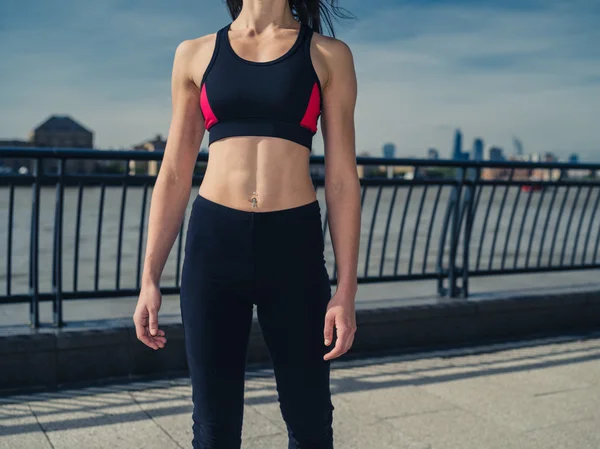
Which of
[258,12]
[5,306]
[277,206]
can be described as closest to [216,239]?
[277,206]

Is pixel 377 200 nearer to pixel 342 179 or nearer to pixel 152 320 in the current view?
pixel 342 179

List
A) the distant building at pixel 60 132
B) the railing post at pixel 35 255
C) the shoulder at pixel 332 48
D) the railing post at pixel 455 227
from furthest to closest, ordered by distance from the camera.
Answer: the distant building at pixel 60 132
the railing post at pixel 455 227
the railing post at pixel 35 255
the shoulder at pixel 332 48

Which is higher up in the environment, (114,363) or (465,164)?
(465,164)

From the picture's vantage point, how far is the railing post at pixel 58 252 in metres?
5.12

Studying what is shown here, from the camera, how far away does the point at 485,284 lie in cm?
800

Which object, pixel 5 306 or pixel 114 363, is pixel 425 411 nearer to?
pixel 114 363

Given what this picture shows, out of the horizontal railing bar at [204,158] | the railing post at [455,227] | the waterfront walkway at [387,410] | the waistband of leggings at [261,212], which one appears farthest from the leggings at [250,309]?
the railing post at [455,227]

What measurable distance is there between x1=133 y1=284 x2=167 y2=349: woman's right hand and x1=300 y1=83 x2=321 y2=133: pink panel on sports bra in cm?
61

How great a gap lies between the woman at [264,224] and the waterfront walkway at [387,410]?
1921 millimetres

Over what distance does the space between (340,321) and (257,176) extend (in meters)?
0.44

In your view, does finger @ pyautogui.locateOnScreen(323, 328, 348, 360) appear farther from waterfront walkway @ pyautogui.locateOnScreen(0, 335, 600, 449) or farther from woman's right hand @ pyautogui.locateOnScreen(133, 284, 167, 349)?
waterfront walkway @ pyautogui.locateOnScreen(0, 335, 600, 449)

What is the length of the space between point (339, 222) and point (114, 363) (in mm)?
3359

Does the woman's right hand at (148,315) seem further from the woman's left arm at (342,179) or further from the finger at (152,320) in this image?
the woman's left arm at (342,179)

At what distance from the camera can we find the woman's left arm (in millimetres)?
2125
